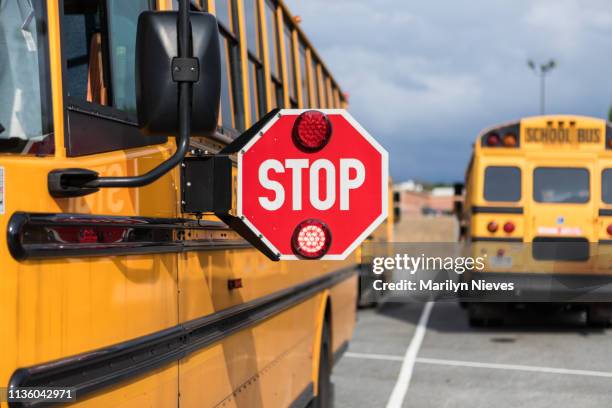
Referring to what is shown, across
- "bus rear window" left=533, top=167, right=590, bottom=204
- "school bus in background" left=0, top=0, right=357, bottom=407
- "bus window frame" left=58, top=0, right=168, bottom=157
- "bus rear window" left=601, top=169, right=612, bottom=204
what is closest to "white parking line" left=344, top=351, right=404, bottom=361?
"bus rear window" left=533, top=167, right=590, bottom=204

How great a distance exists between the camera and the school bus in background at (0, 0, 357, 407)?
2.00 m

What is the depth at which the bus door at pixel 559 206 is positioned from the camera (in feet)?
39.6

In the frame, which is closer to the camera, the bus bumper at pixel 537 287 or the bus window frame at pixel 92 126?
the bus window frame at pixel 92 126

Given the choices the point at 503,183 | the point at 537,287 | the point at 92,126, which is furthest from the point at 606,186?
the point at 92,126

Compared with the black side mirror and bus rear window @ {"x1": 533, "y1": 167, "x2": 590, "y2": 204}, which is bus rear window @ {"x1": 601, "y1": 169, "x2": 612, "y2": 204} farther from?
the black side mirror

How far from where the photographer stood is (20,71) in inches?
86.8

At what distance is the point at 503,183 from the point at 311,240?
9.82 metres

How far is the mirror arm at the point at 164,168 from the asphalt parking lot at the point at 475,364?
5500mm

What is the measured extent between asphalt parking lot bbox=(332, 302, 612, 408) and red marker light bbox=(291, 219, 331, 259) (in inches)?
185

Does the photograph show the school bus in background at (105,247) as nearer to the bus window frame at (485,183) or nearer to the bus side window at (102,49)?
the bus side window at (102,49)

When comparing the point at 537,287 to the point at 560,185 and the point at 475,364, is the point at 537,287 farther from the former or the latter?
the point at 475,364

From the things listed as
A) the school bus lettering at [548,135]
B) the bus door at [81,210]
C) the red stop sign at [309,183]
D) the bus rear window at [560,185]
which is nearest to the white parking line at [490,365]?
the bus rear window at [560,185]

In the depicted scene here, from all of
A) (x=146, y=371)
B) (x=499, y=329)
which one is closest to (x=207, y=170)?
(x=146, y=371)

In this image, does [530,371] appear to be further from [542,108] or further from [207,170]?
[542,108]
